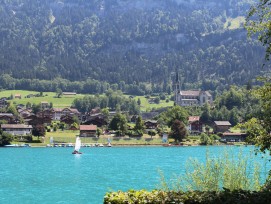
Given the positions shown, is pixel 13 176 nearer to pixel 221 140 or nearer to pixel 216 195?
pixel 216 195

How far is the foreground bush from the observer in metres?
14.7

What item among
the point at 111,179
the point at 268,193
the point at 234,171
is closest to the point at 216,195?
the point at 268,193

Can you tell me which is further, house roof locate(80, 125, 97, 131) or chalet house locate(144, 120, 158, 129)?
chalet house locate(144, 120, 158, 129)

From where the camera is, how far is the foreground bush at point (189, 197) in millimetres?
14695

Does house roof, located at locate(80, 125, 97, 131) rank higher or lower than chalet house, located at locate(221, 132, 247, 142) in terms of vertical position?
higher

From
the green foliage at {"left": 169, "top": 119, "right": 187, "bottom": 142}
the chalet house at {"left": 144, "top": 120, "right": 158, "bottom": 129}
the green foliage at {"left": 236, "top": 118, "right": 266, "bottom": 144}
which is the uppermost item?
the chalet house at {"left": 144, "top": 120, "right": 158, "bottom": 129}

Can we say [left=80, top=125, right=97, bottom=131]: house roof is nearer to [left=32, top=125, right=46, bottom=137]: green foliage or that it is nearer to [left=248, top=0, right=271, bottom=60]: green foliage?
[left=32, top=125, right=46, bottom=137]: green foliage

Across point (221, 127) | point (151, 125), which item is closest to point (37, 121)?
point (151, 125)

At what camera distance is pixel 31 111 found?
191 metres

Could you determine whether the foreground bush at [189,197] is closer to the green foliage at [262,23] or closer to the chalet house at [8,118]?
the green foliage at [262,23]

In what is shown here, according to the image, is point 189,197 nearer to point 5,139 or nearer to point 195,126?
point 5,139

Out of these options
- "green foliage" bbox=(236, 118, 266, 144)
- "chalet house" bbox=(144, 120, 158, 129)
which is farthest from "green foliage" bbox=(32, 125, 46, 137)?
"green foliage" bbox=(236, 118, 266, 144)

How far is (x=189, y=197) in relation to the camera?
593 inches

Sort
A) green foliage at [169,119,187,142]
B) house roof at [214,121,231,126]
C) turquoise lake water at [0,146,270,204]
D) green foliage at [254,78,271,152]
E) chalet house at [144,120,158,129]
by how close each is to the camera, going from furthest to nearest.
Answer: house roof at [214,121,231,126], chalet house at [144,120,158,129], green foliage at [169,119,187,142], turquoise lake water at [0,146,270,204], green foliage at [254,78,271,152]
